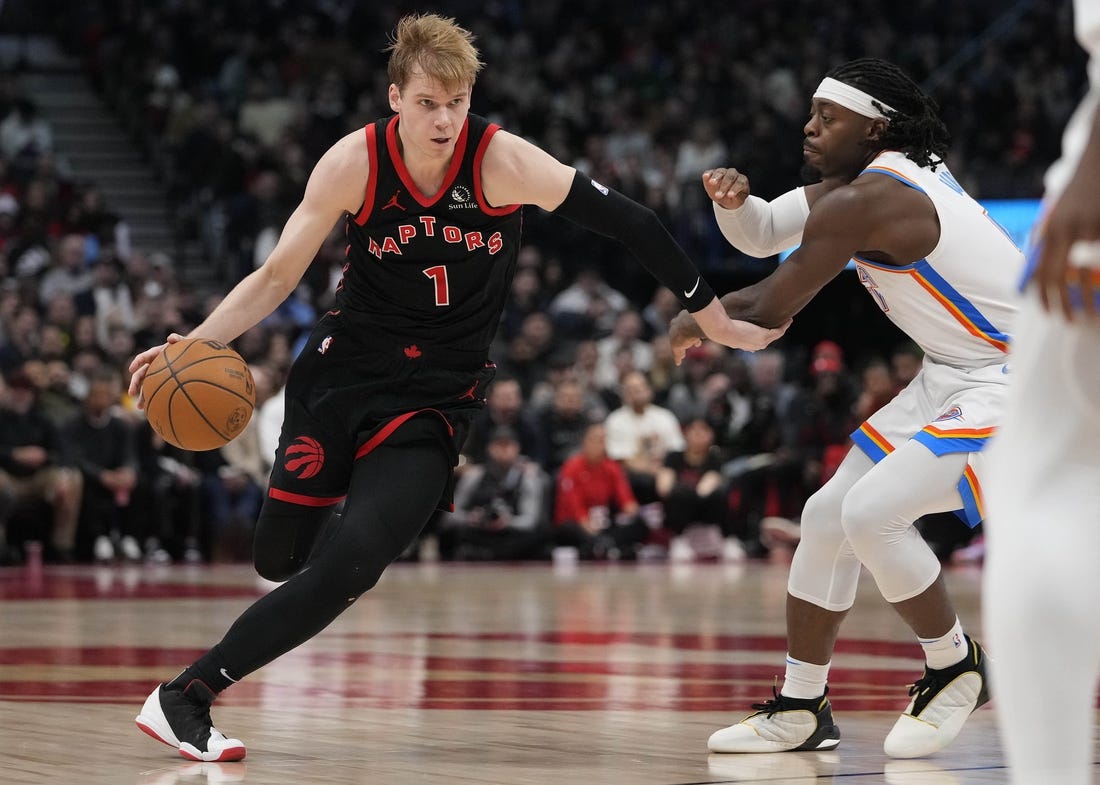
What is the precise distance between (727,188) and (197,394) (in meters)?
1.64

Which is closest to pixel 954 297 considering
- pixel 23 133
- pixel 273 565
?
pixel 273 565

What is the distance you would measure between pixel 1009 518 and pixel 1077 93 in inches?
756

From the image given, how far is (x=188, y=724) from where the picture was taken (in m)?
4.47

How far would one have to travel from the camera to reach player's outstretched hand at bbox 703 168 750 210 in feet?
16.5

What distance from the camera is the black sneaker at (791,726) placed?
4793mm

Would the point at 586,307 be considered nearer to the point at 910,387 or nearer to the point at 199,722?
the point at 910,387

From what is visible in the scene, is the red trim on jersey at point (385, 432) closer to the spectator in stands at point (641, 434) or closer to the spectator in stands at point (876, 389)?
the spectator in stands at point (876, 389)

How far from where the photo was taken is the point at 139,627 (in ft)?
27.1

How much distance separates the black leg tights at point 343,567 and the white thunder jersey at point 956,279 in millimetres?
1436

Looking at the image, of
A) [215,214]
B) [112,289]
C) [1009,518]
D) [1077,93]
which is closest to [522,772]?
[1009,518]

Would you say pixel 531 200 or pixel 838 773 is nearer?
pixel 838 773

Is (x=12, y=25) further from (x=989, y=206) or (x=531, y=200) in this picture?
(x=531, y=200)

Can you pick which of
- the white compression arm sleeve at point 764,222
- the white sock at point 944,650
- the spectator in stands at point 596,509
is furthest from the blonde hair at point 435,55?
the spectator in stands at point 596,509

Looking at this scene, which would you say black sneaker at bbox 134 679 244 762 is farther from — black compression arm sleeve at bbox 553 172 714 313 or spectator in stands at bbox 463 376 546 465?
spectator in stands at bbox 463 376 546 465
